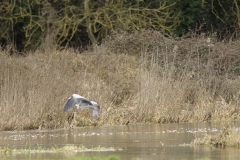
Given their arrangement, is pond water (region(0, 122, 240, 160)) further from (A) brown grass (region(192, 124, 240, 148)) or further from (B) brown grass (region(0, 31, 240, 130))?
(B) brown grass (region(0, 31, 240, 130))

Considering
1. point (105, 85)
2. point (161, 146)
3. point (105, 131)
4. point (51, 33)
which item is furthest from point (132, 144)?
point (51, 33)

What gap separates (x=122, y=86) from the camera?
23297mm

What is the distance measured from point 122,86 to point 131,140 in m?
6.98

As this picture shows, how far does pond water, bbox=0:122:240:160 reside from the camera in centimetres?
1339

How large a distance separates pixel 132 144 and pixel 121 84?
26.1ft

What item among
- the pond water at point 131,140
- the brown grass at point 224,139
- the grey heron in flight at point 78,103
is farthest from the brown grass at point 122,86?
the brown grass at point 224,139

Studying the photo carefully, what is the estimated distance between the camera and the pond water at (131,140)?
13.4m

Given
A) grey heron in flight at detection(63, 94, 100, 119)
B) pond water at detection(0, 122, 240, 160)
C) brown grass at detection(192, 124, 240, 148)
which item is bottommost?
pond water at detection(0, 122, 240, 160)

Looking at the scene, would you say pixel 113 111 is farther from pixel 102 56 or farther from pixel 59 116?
pixel 102 56

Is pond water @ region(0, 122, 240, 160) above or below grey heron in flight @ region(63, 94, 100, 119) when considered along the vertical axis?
below

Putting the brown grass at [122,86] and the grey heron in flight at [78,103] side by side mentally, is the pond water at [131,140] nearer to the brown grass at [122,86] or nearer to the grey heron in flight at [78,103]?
the brown grass at [122,86]

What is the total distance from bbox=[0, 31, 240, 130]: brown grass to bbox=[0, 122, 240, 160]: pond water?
2.05 ft

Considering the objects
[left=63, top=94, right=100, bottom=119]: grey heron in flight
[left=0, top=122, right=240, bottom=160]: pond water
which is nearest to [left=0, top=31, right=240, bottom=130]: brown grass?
[left=0, top=122, right=240, bottom=160]: pond water

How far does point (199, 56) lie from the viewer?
2634 cm
